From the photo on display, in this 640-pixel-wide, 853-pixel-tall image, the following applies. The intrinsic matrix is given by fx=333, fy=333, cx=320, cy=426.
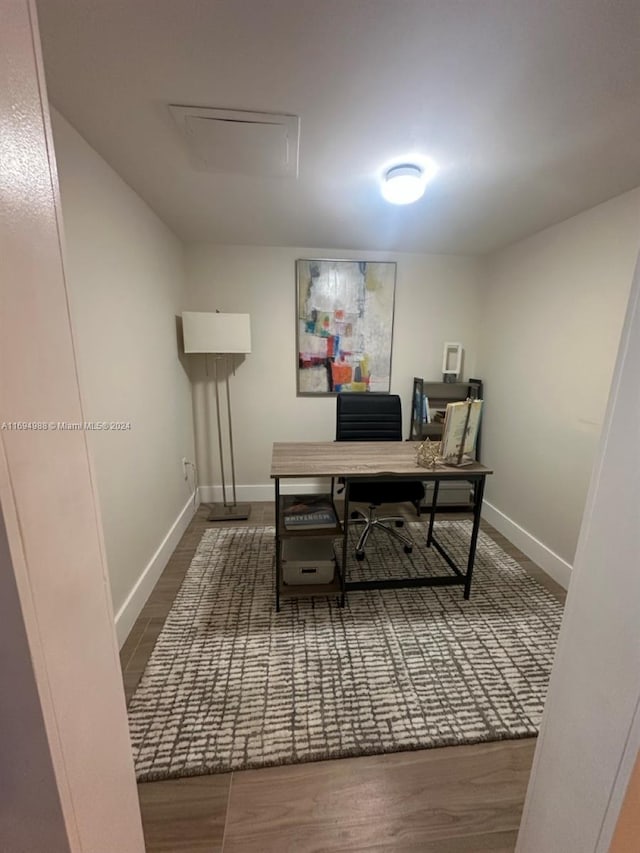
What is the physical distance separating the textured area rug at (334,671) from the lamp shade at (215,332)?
1.60 metres

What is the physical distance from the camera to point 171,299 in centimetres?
249

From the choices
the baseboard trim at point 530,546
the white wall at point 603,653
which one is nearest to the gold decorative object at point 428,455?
the baseboard trim at point 530,546

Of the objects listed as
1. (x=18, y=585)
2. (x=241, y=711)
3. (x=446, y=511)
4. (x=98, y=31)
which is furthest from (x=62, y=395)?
(x=446, y=511)

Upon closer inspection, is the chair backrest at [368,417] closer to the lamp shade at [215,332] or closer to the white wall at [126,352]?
the lamp shade at [215,332]

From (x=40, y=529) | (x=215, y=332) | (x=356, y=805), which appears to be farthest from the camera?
(x=215, y=332)

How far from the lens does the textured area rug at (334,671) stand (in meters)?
1.26

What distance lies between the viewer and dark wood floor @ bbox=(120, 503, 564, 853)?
3.32 feet

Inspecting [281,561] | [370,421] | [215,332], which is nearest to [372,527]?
[370,421]

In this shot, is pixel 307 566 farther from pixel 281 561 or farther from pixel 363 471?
pixel 363 471

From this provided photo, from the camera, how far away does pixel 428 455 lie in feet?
6.45

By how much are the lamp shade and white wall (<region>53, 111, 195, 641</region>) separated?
127mm

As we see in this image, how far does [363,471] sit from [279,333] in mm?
1689

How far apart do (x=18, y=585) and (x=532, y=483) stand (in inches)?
111

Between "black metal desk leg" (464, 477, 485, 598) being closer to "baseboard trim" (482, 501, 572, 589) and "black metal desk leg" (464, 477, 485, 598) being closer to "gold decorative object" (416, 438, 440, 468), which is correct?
"gold decorative object" (416, 438, 440, 468)
